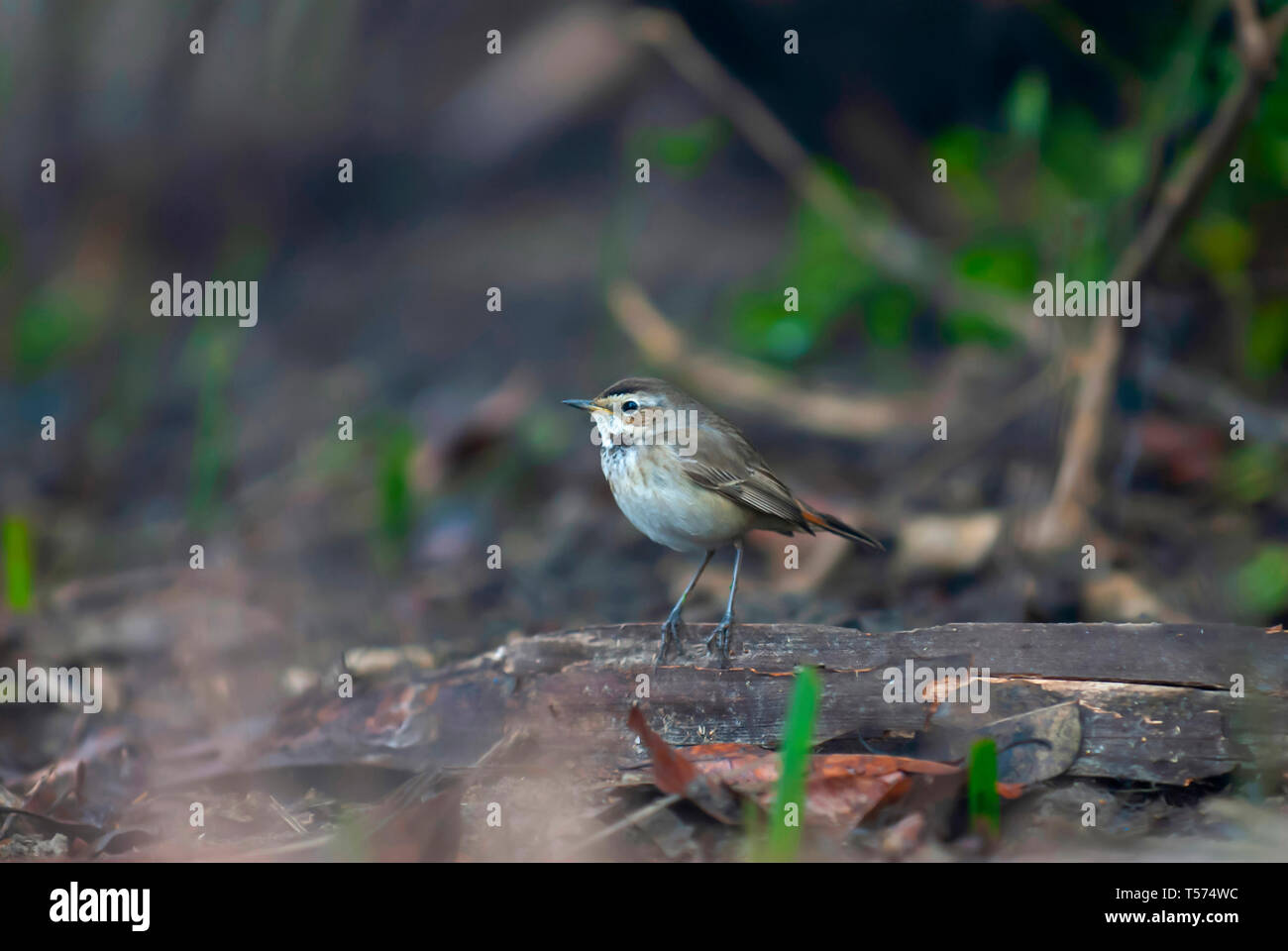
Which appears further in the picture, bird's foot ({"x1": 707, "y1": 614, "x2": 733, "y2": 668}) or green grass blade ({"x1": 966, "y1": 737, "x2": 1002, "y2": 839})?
bird's foot ({"x1": 707, "y1": 614, "x2": 733, "y2": 668})

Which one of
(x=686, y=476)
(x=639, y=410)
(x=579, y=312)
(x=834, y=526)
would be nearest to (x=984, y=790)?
(x=834, y=526)

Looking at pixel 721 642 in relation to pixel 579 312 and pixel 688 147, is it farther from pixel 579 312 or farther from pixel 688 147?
pixel 579 312

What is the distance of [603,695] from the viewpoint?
3906 millimetres

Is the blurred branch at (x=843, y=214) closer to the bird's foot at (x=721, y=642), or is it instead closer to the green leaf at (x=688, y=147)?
the green leaf at (x=688, y=147)

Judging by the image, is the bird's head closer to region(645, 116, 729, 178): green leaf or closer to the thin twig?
the thin twig

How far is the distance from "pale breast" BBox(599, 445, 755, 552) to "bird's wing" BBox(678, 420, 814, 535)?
1.8 inches

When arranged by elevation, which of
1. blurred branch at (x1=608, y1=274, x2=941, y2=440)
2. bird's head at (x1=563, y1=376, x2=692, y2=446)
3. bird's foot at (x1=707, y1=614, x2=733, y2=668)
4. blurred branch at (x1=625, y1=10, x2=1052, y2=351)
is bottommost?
bird's foot at (x1=707, y1=614, x2=733, y2=668)

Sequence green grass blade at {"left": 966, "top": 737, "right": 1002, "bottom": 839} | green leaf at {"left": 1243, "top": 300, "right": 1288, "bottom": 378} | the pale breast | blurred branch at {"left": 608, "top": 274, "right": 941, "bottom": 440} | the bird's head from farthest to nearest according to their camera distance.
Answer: blurred branch at {"left": 608, "top": 274, "right": 941, "bottom": 440}
green leaf at {"left": 1243, "top": 300, "right": 1288, "bottom": 378}
the bird's head
the pale breast
green grass blade at {"left": 966, "top": 737, "right": 1002, "bottom": 839}

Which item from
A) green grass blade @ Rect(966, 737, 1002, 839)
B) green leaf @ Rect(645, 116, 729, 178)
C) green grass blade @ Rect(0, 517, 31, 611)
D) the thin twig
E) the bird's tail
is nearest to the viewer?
green grass blade @ Rect(966, 737, 1002, 839)

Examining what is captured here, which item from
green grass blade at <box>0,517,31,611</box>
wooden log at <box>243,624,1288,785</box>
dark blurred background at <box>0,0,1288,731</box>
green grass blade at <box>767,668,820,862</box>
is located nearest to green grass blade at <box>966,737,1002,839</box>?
wooden log at <box>243,624,1288,785</box>

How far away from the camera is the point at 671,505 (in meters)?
4.64

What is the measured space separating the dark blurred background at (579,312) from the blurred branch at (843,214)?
0.09 ft

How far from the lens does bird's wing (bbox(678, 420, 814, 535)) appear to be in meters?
4.72
